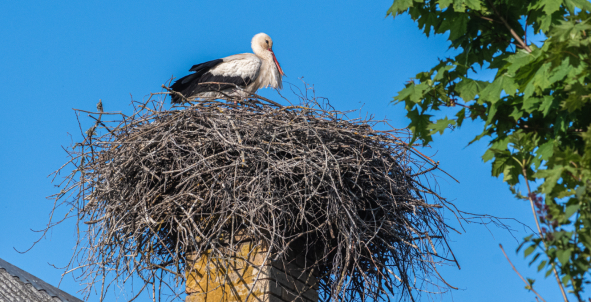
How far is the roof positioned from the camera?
5449mm

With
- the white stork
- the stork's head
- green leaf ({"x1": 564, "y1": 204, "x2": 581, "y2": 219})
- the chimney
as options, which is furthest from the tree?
the stork's head

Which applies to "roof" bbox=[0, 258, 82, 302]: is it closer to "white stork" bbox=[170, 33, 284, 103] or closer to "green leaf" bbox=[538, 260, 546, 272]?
"white stork" bbox=[170, 33, 284, 103]

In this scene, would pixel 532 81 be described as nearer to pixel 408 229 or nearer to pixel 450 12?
pixel 450 12

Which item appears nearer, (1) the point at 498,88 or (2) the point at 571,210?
(2) the point at 571,210

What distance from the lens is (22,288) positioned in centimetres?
562

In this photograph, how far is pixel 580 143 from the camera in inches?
103

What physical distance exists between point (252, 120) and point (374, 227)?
53.0 inches

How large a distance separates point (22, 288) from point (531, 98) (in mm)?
5096

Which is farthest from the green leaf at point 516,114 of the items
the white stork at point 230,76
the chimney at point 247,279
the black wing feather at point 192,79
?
the black wing feather at point 192,79

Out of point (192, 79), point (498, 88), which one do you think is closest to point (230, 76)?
point (192, 79)

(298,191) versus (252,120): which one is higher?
(252,120)

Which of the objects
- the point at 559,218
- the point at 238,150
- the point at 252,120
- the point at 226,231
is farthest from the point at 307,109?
the point at 559,218

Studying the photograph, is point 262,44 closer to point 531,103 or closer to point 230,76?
point 230,76

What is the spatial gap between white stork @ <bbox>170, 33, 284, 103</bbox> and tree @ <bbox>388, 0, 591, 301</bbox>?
14.0 ft
